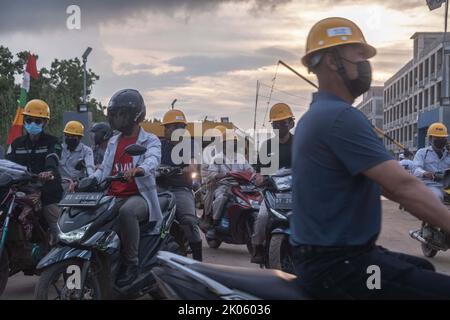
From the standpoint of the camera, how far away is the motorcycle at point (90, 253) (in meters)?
4.74

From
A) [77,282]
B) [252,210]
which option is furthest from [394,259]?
[252,210]

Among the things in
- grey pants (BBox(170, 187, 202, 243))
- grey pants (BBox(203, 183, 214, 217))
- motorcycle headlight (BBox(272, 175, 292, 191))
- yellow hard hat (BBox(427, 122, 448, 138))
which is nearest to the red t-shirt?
grey pants (BBox(170, 187, 202, 243))

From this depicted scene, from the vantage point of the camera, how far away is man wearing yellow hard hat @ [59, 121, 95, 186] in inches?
319

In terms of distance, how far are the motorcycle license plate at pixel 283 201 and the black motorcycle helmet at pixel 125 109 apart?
Answer: 1.64 m

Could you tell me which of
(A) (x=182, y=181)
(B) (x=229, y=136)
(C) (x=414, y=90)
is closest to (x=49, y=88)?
(B) (x=229, y=136)

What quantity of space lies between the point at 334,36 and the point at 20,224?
4436mm

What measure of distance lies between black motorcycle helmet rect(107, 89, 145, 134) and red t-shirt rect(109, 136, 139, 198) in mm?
136

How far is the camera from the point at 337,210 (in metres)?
2.34

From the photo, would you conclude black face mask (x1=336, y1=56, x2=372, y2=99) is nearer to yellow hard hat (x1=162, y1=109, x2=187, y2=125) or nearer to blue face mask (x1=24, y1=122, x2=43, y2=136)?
blue face mask (x1=24, y1=122, x2=43, y2=136)

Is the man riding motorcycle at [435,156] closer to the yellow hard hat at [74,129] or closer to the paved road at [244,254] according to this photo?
the paved road at [244,254]

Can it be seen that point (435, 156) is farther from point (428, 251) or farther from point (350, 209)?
point (350, 209)

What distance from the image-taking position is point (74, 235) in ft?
15.8

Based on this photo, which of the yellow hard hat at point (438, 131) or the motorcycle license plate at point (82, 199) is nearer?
the motorcycle license plate at point (82, 199)

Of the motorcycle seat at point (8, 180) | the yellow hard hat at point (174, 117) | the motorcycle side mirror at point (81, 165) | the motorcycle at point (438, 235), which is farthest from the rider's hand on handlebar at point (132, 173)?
the motorcycle at point (438, 235)
